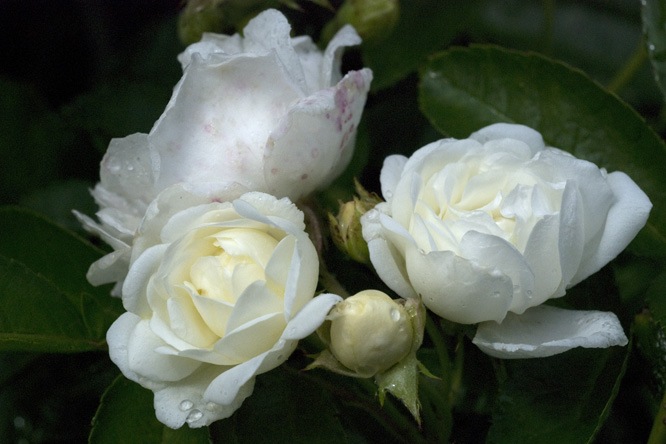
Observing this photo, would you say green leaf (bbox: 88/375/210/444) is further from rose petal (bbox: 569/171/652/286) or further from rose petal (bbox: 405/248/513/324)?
rose petal (bbox: 569/171/652/286)

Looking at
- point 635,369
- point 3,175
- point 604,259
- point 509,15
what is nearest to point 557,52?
point 509,15

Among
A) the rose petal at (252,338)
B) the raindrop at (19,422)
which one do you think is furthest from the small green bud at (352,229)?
the raindrop at (19,422)

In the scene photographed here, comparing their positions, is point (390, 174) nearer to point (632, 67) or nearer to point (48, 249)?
point (48, 249)

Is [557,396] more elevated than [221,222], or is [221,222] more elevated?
[221,222]

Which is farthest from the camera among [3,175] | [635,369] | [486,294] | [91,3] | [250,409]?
[91,3]

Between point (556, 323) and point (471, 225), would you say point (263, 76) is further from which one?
point (556, 323)

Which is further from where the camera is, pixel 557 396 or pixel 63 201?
pixel 63 201

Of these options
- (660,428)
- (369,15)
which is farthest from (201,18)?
(660,428)
